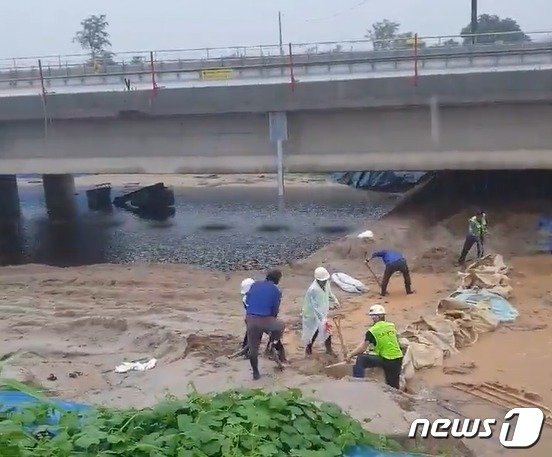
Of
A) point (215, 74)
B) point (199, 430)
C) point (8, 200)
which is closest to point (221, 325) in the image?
point (199, 430)

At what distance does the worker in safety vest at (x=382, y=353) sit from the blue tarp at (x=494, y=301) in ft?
13.0

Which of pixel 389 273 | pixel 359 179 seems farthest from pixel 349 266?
pixel 359 179

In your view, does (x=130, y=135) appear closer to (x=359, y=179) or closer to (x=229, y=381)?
(x=229, y=381)

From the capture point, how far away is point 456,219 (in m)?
20.0

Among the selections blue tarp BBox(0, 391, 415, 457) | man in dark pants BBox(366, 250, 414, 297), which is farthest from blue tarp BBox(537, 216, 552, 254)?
blue tarp BBox(0, 391, 415, 457)

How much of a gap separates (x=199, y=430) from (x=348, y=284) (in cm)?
986

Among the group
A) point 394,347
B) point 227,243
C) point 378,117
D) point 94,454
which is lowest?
point 227,243

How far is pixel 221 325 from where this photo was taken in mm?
13188

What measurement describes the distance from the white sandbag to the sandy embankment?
10.2 inches

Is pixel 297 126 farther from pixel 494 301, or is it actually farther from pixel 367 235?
pixel 494 301

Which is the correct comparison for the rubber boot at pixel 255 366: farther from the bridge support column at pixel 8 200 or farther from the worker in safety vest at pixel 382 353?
the bridge support column at pixel 8 200

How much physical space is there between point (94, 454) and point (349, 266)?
1225 cm

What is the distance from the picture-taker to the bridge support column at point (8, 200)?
1095 inches

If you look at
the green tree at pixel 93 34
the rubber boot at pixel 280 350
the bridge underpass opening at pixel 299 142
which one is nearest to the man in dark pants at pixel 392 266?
Result: the bridge underpass opening at pixel 299 142
